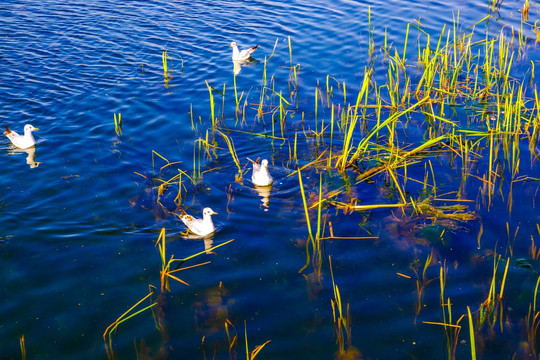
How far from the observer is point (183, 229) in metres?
8.98

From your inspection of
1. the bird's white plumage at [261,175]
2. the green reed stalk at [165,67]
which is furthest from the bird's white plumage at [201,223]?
the green reed stalk at [165,67]

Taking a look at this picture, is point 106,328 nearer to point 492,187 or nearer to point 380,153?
point 380,153

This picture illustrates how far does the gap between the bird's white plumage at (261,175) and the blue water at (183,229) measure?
0.74ft

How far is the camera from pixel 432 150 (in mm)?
11219

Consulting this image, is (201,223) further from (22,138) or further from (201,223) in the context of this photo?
(22,138)

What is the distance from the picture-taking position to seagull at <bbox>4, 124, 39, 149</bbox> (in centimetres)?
1132

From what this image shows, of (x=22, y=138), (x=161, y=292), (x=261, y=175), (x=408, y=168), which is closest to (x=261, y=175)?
(x=261, y=175)

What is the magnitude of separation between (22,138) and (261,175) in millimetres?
5168

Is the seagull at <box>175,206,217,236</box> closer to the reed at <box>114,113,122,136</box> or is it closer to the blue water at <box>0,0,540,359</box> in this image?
the blue water at <box>0,0,540,359</box>

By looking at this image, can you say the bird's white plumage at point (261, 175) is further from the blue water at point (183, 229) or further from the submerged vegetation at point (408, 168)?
the submerged vegetation at point (408, 168)

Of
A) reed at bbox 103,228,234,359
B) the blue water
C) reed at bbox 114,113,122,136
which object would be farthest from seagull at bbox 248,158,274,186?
reed at bbox 114,113,122,136

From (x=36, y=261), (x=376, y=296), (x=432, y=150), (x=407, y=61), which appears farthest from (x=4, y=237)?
(x=407, y=61)

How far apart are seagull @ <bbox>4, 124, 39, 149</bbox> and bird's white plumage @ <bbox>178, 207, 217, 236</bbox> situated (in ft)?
15.2

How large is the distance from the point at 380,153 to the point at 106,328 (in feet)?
19.8
